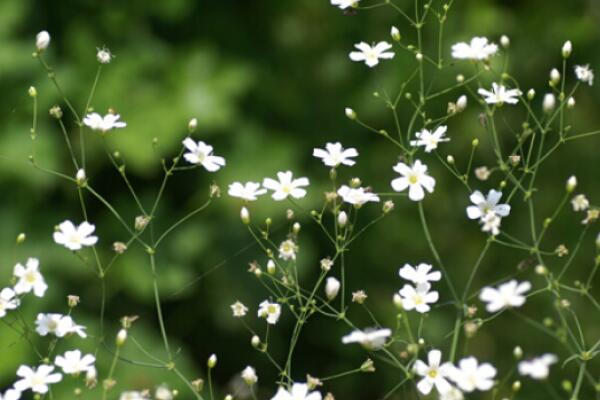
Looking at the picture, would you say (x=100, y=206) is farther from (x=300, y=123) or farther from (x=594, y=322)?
(x=594, y=322)

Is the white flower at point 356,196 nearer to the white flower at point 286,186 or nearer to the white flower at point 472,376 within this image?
the white flower at point 286,186

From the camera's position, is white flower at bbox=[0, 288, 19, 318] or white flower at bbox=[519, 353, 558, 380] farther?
white flower at bbox=[0, 288, 19, 318]

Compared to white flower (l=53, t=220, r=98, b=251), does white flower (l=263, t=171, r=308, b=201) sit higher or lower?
higher

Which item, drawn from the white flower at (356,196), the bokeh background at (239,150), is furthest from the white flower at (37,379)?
the bokeh background at (239,150)

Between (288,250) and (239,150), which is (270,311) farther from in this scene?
(239,150)

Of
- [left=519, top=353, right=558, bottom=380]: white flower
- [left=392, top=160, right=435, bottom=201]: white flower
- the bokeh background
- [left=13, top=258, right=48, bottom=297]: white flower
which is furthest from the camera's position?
the bokeh background

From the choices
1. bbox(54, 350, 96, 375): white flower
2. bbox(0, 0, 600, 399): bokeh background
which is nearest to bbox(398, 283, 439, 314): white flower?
bbox(54, 350, 96, 375): white flower

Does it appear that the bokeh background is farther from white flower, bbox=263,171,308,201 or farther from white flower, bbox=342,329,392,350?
white flower, bbox=342,329,392,350
